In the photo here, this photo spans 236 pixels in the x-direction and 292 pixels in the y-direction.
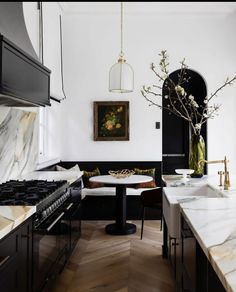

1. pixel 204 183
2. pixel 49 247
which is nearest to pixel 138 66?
pixel 204 183

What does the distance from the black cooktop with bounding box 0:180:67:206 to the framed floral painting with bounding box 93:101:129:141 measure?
2.86 metres

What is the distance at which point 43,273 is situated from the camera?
278cm

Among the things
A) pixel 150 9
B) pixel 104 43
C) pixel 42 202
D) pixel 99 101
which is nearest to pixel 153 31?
pixel 150 9

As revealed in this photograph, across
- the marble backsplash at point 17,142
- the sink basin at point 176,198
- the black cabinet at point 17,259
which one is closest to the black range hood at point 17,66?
the marble backsplash at point 17,142

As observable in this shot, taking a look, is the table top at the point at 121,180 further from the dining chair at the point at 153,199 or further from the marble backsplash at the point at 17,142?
the marble backsplash at the point at 17,142

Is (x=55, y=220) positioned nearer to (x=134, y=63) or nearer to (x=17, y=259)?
(x=17, y=259)

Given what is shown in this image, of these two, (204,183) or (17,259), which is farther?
(204,183)

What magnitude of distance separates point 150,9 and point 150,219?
3.51 metres

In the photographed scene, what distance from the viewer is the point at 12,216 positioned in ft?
6.97

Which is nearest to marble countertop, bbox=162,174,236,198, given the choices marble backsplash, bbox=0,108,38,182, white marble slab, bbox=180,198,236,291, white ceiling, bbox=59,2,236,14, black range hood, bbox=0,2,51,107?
white marble slab, bbox=180,198,236,291

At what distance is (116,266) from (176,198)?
135cm

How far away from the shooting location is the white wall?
20.8ft

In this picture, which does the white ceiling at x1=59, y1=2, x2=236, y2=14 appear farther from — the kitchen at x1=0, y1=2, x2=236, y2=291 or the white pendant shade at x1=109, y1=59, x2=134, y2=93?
the white pendant shade at x1=109, y1=59, x2=134, y2=93

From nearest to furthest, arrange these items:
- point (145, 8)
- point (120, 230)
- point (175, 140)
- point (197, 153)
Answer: point (197, 153)
point (120, 230)
point (145, 8)
point (175, 140)
